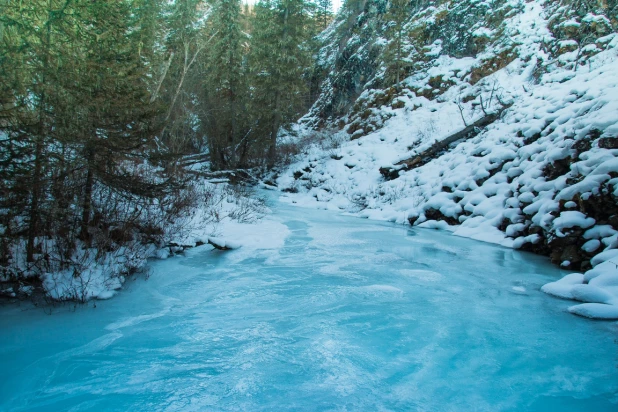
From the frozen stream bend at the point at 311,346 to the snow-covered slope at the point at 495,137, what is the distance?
3.57ft

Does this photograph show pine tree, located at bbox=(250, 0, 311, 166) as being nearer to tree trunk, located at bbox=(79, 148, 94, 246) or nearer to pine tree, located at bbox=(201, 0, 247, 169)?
pine tree, located at bbox=(201, 0, 247, 169)

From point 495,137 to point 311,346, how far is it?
33.6 feet

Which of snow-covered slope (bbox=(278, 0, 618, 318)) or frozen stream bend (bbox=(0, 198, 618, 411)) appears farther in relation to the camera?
snow-covered slope (bbox=(278, 0, 618, 318))

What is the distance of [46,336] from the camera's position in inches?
140

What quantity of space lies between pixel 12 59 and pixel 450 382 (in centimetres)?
532

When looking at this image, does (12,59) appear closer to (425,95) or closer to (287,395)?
(287,395)

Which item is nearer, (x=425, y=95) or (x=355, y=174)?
(x=355, y=174)

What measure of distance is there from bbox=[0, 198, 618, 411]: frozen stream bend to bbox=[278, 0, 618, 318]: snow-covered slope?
1087mm

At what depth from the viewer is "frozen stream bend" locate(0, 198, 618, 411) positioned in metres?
2.74

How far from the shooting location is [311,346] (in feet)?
11.4

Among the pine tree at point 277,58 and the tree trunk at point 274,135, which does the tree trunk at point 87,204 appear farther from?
the tree trunk at point 274,135

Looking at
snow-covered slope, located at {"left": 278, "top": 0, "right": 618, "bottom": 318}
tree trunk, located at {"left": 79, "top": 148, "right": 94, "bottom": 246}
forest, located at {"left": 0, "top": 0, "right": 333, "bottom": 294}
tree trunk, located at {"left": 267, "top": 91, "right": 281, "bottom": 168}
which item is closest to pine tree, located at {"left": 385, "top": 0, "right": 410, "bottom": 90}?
snow-covered slope, located at {"left": 278, "top": 0, "right": 618, "bottom": 318}

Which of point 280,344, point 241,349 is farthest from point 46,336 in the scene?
point 280,344

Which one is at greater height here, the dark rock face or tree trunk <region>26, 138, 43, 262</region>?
tree trunk <region>26, 138, 43, 262</region>
